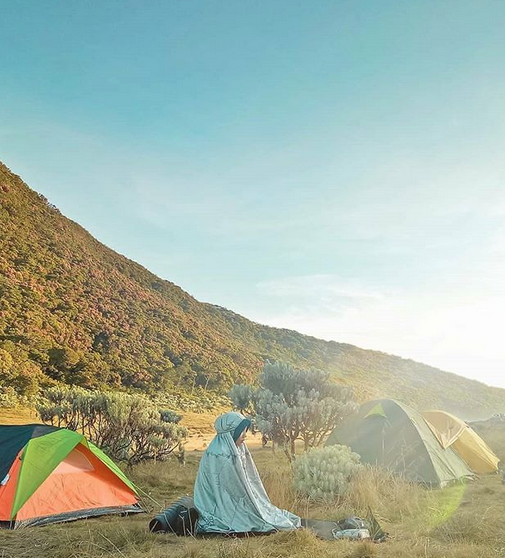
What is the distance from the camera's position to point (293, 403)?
1202cm

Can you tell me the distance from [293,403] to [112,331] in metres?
28.1

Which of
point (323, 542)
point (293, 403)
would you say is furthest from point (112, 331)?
point (323, 542)

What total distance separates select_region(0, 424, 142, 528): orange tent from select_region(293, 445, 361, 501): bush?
2.77 metres

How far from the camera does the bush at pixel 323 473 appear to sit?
28.4ft

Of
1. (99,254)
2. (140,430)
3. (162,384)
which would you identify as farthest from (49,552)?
(99,254)

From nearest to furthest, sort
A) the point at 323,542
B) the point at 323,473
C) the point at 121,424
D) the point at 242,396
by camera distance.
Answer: the point at 323,542
the point at 323,473
the point at 121,424
the point at 242,396

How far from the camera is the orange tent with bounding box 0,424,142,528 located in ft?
22.6

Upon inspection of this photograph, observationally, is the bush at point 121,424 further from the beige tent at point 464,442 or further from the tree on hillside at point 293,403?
the beige tent at point 464,442

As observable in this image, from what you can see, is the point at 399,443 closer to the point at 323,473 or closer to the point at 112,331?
the point at 323,473

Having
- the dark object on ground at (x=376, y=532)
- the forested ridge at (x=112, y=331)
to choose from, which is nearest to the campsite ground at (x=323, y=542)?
the dark object on ground at (x=376, y=532)

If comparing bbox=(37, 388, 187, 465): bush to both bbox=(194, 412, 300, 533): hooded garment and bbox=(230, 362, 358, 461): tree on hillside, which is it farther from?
bbox=(194, 412, 300, 533): hooded garment

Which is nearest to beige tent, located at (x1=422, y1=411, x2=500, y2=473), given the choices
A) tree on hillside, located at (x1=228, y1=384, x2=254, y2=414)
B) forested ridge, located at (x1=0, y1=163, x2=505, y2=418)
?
tree on hillside, located at (x1=228, y1=384, x2=254, y2=414)

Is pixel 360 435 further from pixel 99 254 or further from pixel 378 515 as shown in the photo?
pixel 99 254

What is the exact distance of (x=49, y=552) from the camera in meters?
5.38
